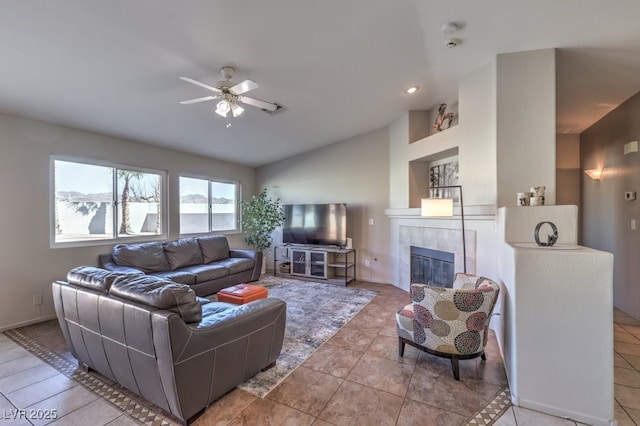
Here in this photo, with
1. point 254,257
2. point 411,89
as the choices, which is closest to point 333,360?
point 254,257

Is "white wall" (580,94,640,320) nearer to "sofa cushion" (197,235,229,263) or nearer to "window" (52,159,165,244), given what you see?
"sofa cushion" (197,235,229,263)

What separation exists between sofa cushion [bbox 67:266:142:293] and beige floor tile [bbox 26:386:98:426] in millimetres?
791

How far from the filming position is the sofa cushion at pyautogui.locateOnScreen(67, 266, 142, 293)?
2.05 metres

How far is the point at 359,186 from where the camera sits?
18.4 feet

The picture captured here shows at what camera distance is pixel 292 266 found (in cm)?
577

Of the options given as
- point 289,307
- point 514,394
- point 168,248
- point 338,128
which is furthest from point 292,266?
point 514,394

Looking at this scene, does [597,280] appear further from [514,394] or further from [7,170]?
[7,170]

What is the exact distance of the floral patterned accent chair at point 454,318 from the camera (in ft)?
7.38

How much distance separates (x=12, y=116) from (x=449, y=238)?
223 inches

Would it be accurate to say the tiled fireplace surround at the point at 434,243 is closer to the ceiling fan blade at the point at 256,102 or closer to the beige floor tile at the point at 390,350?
the beige floor tile at the point at 390,350

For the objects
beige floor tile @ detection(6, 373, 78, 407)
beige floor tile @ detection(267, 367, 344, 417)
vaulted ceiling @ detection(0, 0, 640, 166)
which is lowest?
beige floor tile @ detection(267, 367, 344, 417)

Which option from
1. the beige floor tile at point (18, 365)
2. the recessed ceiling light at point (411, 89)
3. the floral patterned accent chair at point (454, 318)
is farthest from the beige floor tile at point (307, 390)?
the recessed ceiling light at point (411, 89)

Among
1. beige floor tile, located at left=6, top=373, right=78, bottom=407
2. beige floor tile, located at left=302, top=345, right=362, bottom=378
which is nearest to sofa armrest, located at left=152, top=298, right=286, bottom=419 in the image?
beige floor tile, located at left=302, top=345, right=362, bottom=378

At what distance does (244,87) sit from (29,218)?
10.5 ft
